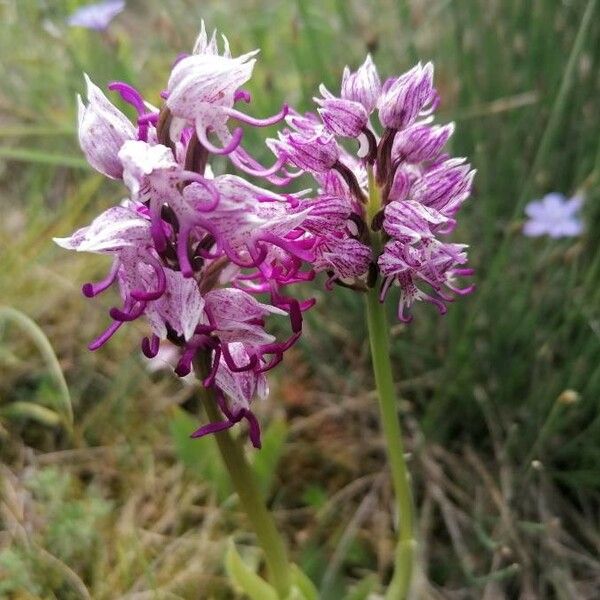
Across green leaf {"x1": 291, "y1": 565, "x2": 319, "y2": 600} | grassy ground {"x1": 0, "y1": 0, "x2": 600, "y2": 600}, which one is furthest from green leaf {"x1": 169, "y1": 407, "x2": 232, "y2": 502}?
green leaf {"x1": 291, "y1": 565, "x2": 319, "y2": 600}

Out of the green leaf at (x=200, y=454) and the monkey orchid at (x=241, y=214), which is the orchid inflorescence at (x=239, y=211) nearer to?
the monkey orchid at (x=241, y=214)

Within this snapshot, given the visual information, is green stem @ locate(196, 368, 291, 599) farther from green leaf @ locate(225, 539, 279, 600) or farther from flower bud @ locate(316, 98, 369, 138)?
flower bud @ locate(316, 98, 369, 138)

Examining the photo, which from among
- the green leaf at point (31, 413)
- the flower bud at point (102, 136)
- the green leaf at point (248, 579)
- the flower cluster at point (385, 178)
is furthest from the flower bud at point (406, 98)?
the green leaf at point (31, 413)

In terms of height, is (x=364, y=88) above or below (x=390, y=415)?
above

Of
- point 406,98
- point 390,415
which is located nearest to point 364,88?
point 406,98

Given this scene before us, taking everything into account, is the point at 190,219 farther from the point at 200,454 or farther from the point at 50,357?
the point at 200,454

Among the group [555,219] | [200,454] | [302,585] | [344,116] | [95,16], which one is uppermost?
[95,16]
